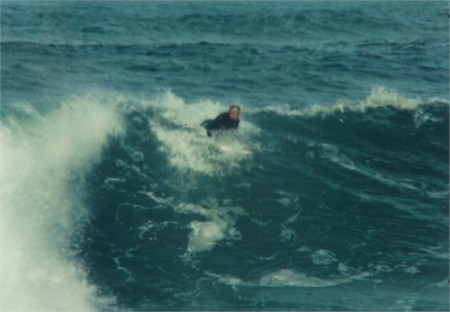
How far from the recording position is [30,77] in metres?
28.5

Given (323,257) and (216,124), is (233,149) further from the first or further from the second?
(323,257)

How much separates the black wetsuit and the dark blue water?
4.64ft

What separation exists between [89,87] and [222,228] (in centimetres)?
1212

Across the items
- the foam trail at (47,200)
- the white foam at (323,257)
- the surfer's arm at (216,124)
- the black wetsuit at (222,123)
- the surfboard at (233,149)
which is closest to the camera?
the foam trail at (47,200)

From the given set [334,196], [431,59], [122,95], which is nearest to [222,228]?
[334,196]

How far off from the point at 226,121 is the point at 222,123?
0.30 meters

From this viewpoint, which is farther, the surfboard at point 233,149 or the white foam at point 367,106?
the white foam at point 367,106

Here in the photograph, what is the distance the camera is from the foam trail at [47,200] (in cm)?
1383

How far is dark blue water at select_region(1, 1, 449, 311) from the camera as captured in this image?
47.3 feet

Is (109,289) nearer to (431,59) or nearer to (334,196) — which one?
(334,196)

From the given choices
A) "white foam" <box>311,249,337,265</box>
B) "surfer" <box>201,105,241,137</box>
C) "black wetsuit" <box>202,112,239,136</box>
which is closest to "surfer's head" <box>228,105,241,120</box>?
"surfer" <box>201,105,241,137</box>

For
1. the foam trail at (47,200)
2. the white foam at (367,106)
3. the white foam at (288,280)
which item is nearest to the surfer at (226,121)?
the foam trail at (47,200)

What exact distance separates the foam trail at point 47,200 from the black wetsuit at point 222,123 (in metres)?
3.77

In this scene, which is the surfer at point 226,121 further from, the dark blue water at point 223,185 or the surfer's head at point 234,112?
the dark blue water at point 223,185
